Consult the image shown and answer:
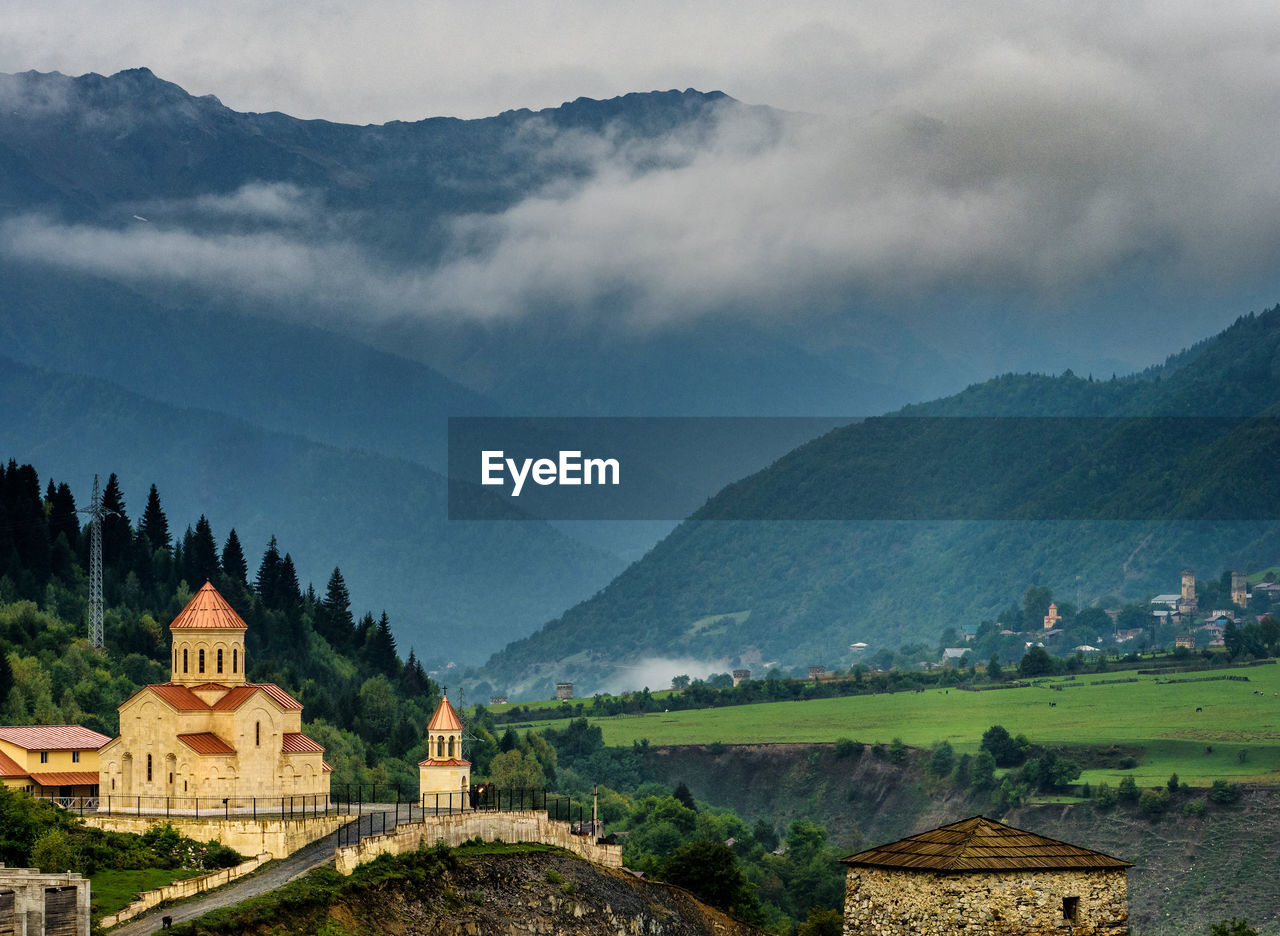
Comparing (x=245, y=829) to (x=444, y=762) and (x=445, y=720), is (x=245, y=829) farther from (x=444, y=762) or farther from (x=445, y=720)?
(x=445, y=720)

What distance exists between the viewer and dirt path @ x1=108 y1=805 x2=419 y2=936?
6359 centimetres

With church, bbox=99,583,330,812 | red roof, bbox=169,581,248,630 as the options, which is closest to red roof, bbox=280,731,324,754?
church, bbox=99,583,330,812

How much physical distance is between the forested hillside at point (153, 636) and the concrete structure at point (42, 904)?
61.4 meters

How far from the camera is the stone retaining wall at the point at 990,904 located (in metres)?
36.8

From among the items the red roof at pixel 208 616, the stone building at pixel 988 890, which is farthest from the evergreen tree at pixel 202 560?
the stone building at pixel 988 890

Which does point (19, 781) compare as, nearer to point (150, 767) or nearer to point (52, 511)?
point (150, 767)

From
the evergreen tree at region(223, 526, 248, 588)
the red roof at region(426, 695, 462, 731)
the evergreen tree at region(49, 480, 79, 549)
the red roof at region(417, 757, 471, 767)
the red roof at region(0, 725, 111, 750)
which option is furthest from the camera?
the evergreen tree at region(223, 526, 248, 588)

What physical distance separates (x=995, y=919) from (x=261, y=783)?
2239 inches

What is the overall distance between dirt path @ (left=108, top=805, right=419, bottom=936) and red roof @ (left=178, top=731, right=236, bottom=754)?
291 inches

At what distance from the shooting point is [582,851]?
9100 centimetres

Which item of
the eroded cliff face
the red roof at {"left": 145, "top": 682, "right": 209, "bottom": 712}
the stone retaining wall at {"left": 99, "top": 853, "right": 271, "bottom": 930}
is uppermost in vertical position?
the red roof at {"left": 145, "top": 682, "right": 209, "bottom": 712}

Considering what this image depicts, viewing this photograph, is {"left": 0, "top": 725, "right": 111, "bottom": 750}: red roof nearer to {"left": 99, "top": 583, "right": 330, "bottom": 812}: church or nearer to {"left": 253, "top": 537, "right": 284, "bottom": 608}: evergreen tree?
{"left": 99, "top": 583, "right": 330, "bottom": 812}: church

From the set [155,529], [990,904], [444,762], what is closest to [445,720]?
[444,762]

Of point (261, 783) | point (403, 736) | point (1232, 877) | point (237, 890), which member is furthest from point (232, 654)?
point (1232, 877)
